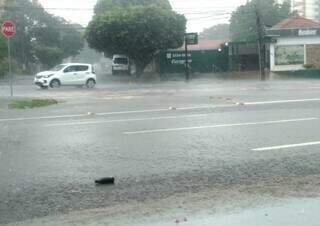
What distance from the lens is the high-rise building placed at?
9620cm

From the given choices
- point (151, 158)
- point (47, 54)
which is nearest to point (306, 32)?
point (47, 54)

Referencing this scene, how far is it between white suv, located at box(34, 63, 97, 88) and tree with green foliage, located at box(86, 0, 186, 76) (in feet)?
54.6

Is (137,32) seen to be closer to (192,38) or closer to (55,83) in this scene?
(192,38)

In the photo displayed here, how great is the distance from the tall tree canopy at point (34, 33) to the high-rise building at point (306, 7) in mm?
34012

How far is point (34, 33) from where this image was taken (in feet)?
274

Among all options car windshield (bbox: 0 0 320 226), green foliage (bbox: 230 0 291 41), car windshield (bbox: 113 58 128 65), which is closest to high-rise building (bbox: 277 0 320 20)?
green foliage (bbox: 230 0 291 41)

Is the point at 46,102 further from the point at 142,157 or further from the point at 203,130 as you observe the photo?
the point at 142,157

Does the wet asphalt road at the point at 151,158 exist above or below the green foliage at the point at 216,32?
below

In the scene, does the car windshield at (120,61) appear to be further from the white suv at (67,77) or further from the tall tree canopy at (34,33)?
the white suv at (67,77)

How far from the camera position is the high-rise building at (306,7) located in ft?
316

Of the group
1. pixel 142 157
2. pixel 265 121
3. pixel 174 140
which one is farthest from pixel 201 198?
pixel 265 121

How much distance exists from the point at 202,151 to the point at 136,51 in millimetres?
47136

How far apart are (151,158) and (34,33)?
252 ft

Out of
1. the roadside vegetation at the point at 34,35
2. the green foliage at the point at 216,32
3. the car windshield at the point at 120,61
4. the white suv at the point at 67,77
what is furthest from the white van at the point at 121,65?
the green foliage at the point at 216,32
